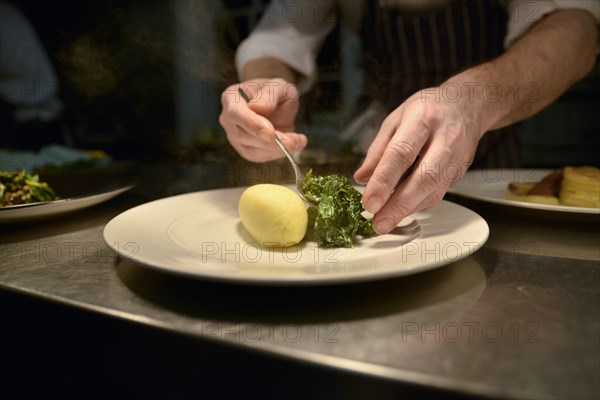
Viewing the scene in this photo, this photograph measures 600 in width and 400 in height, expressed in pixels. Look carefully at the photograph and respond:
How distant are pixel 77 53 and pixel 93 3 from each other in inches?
35.1

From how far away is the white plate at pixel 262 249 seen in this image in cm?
64

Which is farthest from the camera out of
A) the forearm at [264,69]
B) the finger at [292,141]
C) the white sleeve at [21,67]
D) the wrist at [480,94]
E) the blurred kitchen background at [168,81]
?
the white sleeve at [21,67]

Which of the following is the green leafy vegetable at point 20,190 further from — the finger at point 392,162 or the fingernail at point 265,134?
the finger at point 392,162

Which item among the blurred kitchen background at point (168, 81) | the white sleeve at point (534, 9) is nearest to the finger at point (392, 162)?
the white sleeve at point (534, 9)

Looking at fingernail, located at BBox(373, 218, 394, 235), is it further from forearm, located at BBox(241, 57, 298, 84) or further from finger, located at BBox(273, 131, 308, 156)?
forearm, located at BBox(241, 57, 298, 84)

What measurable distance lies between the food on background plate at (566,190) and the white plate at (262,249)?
37 centimetres

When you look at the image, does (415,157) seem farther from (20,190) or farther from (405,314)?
(20,190)

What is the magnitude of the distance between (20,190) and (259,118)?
67cm

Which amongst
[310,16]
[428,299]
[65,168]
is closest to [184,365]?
[428,299]

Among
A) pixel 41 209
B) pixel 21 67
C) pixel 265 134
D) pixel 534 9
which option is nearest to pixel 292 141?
pixel 265 134

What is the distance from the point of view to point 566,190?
126cm

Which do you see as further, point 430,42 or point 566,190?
point 430,42

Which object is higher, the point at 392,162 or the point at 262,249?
the point at 392,162

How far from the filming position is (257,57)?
2.00m
